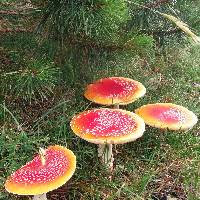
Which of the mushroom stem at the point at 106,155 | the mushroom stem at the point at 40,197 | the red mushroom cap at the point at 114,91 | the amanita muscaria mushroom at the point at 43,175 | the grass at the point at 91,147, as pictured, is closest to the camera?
the amanita muscaria mushroom at the point at 43,175

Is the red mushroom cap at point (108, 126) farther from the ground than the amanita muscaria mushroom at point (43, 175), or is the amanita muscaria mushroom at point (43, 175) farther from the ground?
the red mushroom cap at point (108, 126)

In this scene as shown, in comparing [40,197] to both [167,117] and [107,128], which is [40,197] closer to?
[107,128]

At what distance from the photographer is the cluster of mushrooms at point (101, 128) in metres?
1.86

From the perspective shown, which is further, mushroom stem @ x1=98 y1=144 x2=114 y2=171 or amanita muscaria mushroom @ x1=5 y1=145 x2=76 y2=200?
mushroom stem @ x1=98 y1=144 x2=114 y2=171

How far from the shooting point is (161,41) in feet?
10.3

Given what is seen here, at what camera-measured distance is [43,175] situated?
1.88 meters

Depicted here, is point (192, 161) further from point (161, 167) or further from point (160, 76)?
point (160, 76)

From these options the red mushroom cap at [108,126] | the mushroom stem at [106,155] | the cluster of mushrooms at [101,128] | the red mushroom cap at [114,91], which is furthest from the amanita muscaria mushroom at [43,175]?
the red mushroom cap at [114,91]

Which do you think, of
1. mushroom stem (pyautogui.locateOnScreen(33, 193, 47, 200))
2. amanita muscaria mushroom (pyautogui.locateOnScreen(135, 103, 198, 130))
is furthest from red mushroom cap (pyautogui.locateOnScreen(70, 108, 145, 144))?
mushroom stem (pyautogui.locateOnScreen(33, 193, 47, 200))

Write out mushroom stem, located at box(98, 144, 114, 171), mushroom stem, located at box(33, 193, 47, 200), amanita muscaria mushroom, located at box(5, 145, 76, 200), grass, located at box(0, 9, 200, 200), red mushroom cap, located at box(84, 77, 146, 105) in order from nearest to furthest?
amanita muscaria mushroom, located at box(5, 145, 76, 200), mushroom stem, located at box(33, 193, 47, 200), grass, located at box(0, 9, 200, 200), mushroom stem, located at box(98, 144, 114, 171), red mushroom cap, located at box(84, 77, 146, 105)

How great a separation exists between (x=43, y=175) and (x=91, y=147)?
1.85ft

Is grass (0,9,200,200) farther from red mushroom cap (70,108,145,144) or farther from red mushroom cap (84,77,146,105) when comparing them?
red mushroom cap (70,108,145,144)

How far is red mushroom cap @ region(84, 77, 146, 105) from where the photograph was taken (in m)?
2.45

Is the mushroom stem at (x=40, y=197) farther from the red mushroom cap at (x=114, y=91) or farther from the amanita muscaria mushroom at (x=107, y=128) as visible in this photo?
the red mushroom cap at (x=114, y=91)
